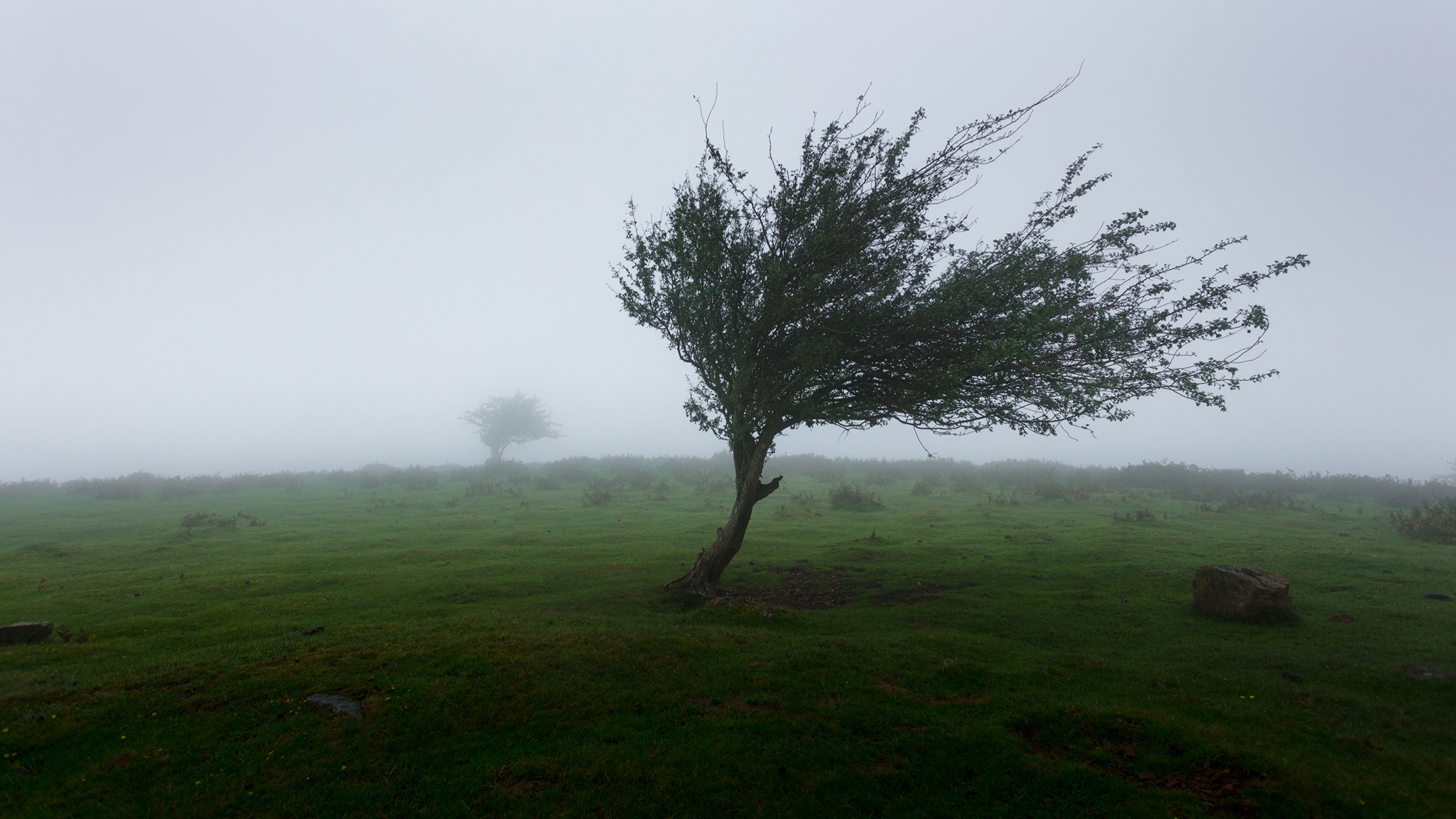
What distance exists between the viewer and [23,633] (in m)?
12.5

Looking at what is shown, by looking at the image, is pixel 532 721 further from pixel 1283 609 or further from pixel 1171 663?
pixel 1283 609

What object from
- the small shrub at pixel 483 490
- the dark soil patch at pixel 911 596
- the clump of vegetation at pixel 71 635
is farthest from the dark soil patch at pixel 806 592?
the small shrub at pixel 483 490

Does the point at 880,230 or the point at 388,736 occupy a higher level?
the point at 880,230

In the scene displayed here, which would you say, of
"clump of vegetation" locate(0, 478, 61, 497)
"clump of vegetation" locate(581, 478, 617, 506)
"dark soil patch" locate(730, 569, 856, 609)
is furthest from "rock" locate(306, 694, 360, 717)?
"clump of vegetation" locate(0, 478, 61, 497)

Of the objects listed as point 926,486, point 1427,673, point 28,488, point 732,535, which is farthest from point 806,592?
point 28,488

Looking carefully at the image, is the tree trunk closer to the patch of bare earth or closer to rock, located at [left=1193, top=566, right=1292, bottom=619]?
the patch of bare earth

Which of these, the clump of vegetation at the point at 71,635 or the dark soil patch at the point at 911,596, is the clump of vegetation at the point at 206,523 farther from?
the dark soil patch at the point at 911,596

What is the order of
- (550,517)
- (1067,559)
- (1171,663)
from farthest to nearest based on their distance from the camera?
(550,517), (1067,559), (1171,663)

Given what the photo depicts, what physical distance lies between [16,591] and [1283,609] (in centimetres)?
3492

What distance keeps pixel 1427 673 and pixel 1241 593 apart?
14.1 feet

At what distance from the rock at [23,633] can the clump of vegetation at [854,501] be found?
34880 millimetres

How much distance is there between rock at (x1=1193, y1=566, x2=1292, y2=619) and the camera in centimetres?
1345

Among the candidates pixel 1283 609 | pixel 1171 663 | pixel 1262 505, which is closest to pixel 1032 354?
pixel 1171 663

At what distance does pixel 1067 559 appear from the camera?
21312mm
